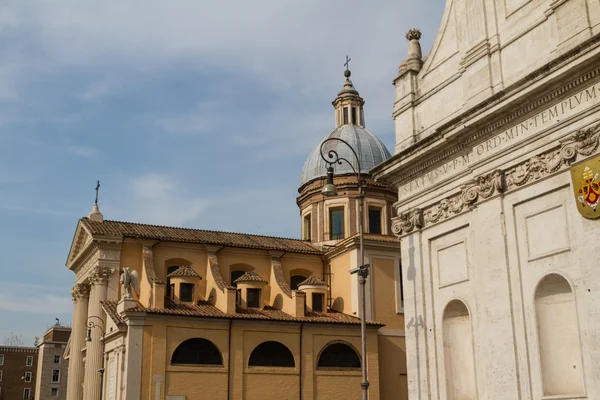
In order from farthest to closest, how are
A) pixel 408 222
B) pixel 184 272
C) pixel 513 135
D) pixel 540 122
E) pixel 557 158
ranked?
pixel 184 272
pixel 408 222
pixel 513 135
pixel 540 122
pixel 557 158

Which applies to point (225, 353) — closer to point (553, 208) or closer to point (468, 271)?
point (468, 271)

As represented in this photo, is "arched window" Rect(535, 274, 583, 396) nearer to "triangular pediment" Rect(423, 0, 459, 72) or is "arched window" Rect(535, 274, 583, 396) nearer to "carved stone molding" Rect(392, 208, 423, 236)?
"carved stone molding" Rect(392, 208, 423, 236)

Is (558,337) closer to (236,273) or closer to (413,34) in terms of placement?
(413,34)

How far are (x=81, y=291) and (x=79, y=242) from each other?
9.17 ft

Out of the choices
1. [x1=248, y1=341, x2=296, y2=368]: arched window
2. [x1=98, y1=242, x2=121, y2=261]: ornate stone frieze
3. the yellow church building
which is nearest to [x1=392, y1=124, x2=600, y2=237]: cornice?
the yellow church building

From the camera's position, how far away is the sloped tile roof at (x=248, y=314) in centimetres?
3256

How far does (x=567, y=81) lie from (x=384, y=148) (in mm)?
32742

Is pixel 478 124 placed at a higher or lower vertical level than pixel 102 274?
lower

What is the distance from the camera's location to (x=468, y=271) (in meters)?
17.1

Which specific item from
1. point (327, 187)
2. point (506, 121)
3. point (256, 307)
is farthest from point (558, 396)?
point (256, 307)

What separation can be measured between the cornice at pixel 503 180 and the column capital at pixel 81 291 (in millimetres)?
26458

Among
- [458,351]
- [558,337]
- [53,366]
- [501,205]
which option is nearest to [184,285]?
[458,351]

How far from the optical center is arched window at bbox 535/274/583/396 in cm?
1419

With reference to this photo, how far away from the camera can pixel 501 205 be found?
627 inches
